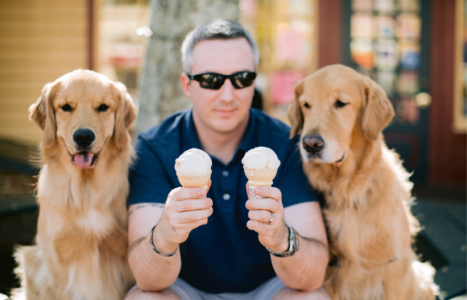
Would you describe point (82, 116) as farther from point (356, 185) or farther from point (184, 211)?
point (356, 185)

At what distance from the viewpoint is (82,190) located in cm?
244

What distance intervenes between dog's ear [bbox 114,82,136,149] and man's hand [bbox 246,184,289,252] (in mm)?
1071

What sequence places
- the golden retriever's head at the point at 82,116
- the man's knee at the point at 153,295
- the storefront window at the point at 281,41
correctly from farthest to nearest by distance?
the storefront window at the point at 281,41, the golden retriever's head at the point at 82,116, the man's knee at the point at 153,295

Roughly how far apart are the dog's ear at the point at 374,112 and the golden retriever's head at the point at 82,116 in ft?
4.73

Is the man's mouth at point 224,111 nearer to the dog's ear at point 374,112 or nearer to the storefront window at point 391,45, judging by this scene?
the dog's ear at point 374,112

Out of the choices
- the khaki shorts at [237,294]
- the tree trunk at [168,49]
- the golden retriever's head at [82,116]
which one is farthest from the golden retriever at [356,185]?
the tree trunk at [168,49]

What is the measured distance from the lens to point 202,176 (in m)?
1.75

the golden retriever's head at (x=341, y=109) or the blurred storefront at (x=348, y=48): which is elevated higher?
the blurred storefront at (x=348, y=48)

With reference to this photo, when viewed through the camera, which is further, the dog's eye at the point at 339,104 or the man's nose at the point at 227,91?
the dog's eye at the point at 339,104

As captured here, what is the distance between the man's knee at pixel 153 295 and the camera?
2.14 metres

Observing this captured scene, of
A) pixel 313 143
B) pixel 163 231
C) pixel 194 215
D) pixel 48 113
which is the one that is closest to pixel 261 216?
pixel 194 215

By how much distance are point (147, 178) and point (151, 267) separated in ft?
1.85

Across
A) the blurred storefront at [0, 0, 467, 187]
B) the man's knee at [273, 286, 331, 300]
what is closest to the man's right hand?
the man's knee at [273, 286, 331, 300]

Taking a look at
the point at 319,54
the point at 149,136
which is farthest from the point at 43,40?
the point at 149,136
